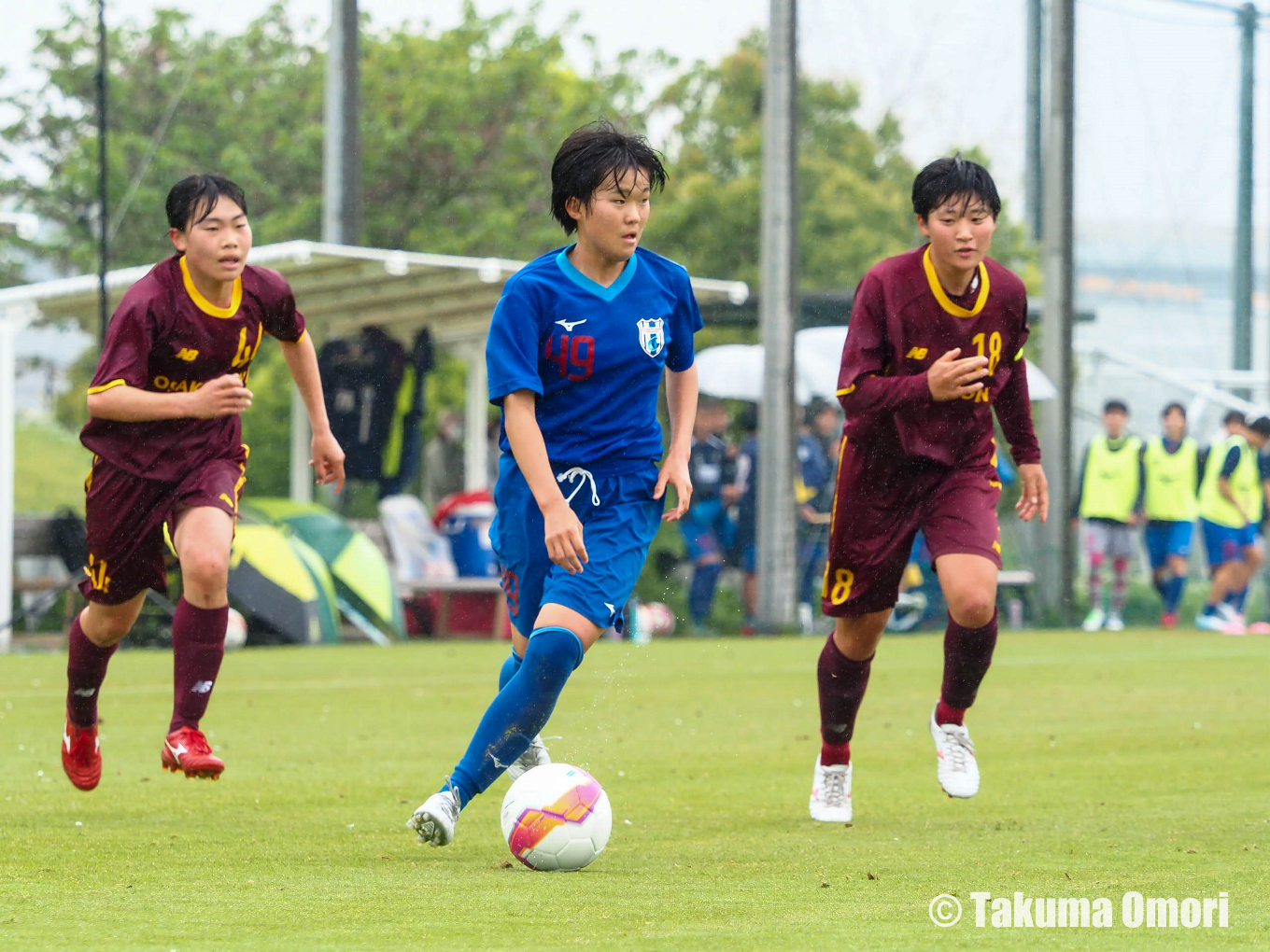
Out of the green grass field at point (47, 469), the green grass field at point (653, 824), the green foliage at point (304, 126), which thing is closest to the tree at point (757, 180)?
the green foliage at point (304, 126)

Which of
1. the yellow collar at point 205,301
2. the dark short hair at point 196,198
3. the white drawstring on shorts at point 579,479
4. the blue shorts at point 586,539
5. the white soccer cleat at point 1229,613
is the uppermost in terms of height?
the dark short hair at point 196,198

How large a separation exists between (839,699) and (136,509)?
232cm

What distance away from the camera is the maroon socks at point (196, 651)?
618 centimetres

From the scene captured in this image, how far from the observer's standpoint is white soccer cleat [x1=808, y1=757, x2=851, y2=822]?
247 inches

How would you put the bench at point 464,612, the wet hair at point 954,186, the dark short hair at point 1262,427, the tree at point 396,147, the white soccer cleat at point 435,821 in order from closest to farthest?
the white soccer cleat at point 435,821 < the wet hair at point 954,186 < the bench at point 464,612 < the dark short hair at point 1262,427 < the tree at point 396,147

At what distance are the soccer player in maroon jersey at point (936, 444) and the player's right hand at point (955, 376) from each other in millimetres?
36

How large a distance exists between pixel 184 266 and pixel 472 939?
296 centimetres

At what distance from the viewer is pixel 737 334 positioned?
35.5 metres

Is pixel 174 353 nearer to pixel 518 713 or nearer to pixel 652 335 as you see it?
pixel 652 335

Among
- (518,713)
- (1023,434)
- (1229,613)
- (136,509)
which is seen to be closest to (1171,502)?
(1229,613)

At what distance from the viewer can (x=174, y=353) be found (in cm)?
618

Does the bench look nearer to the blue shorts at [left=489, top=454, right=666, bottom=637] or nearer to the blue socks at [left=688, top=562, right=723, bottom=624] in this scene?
the blue socks at [left=688, top=562, right=723, bottom=624]

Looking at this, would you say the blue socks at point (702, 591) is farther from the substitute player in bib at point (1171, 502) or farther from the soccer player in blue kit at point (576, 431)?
the soccer player in blue kit at point (576, 431)

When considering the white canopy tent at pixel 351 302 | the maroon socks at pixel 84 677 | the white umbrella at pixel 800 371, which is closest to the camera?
the maroon socks at pixel 84 677
